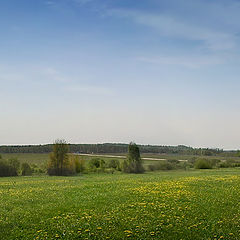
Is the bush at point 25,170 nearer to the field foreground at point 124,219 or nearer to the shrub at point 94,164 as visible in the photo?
the shrub at point 94,164

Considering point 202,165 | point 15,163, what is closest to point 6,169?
point 15,163

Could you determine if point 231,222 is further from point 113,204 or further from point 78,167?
point 78,167

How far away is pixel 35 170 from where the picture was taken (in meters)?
74.4

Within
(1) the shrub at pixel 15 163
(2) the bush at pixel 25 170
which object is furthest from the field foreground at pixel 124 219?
(2) the bush at pixel 25 170

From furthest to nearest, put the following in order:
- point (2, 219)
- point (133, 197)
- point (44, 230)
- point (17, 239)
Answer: point (133, 197), point (2, 219), point (44, 230), point (17, 239)

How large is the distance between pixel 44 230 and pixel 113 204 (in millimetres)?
6994

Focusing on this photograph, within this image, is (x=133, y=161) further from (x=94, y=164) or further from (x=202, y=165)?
(x=202, y=165)

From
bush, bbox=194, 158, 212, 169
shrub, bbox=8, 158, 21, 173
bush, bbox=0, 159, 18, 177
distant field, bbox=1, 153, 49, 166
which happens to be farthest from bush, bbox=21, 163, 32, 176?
bush, bbox=194, 158, 212, 169

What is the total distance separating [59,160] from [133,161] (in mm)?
17187

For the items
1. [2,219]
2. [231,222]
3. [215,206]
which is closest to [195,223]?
[231,222]

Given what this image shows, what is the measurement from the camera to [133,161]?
72.5 meters

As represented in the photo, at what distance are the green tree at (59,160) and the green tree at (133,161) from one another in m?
13.9

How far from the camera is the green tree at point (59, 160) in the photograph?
67312 mm

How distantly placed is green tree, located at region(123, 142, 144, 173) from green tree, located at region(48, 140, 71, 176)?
548 inches
